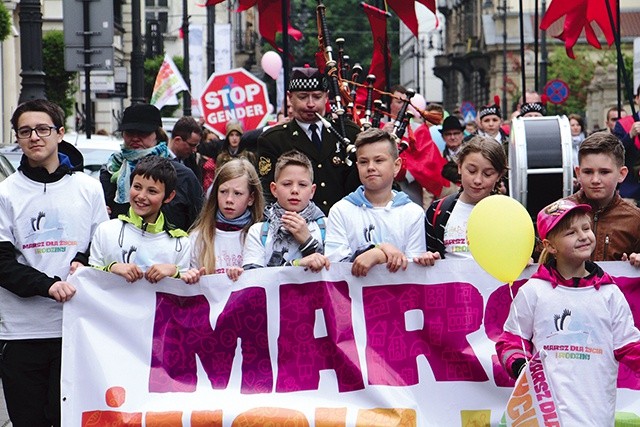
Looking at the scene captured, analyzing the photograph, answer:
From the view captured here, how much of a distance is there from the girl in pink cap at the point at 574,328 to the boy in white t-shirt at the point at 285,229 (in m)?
1.32

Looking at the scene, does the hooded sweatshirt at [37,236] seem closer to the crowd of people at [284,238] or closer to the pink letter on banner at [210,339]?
the crowd of people at [284,238]

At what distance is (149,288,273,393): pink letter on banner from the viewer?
6.36 m

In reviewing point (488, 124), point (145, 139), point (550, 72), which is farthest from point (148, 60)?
point (145, 139)

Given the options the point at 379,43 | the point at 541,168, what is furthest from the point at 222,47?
the point at 541,168

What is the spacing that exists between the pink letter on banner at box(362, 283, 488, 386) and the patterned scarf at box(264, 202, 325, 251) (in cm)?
44

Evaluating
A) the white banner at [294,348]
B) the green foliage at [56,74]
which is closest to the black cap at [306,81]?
the white banner at [294,348]

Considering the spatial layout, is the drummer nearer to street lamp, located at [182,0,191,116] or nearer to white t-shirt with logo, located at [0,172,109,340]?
white t-shirt with logo, located at [0,172,109,340]

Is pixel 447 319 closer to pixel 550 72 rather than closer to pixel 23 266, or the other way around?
pixel 23 266

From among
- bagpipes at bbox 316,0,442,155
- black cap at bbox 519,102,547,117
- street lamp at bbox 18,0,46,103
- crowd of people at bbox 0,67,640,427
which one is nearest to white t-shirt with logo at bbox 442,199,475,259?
crowd of people at bbox 0,67,640,427

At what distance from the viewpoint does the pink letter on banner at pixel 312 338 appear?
632 centimetres

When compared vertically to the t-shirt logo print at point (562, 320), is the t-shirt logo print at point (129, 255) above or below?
above

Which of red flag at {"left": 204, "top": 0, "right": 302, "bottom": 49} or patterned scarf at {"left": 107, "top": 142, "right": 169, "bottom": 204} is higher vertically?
red flag at {"left": 204, "top": 0, "right": 302, "bottom": 49}

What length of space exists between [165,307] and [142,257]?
10.8 inches

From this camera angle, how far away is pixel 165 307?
6.41 meters
